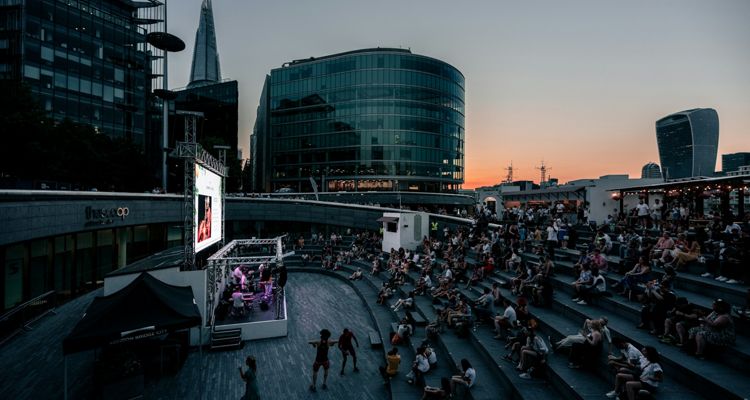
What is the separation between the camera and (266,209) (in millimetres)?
36500

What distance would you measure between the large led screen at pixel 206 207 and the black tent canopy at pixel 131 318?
12.9 feet

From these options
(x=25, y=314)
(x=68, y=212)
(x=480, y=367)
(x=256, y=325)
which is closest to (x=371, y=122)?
(x=68, y=212)

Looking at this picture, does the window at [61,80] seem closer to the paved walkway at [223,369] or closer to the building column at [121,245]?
the building column at [121,245]

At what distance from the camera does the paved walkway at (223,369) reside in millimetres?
10078

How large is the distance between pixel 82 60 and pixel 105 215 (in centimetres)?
3623

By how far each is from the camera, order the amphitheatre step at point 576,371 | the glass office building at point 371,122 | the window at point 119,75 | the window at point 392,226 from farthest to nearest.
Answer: the glass office building at point 371,122 < the window at point 119,75 < the window at point 392,226 < the amphitheatre step at point 576,371

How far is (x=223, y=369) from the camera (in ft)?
38.9

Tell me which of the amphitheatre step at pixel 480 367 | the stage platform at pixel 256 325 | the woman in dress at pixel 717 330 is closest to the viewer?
the woman in dress at pixel 717 330

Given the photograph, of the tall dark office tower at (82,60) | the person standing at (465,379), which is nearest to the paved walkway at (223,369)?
the person standing at (465,379)

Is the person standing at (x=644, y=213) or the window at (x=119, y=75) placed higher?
the window at (x=119, y=75)

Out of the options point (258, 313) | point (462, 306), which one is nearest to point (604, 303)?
point (462, 306)

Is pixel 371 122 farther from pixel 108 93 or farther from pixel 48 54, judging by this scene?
pixel 48 54

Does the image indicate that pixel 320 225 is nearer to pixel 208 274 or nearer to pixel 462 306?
pixel 208 274

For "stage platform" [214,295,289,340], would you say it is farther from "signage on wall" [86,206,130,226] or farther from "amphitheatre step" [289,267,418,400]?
"signage on wall" [86,206,130,226]
